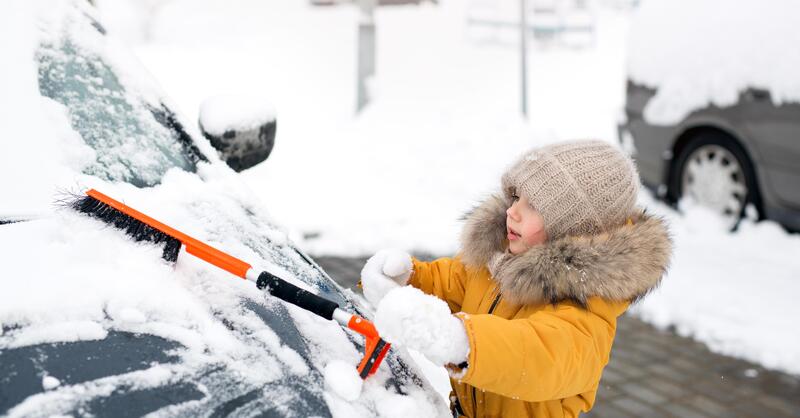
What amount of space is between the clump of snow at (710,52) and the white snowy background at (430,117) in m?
0.02

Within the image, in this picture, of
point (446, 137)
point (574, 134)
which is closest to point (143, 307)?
point (446, 137)

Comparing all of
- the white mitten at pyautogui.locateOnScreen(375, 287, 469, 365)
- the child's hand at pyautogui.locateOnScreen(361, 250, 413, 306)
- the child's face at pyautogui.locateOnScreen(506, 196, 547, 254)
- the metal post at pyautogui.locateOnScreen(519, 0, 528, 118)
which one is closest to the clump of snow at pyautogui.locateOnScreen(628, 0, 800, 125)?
the metal post at pyautogui.locateOnScreen(519, 0, 528, 118)

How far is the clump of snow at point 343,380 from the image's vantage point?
1310 mm

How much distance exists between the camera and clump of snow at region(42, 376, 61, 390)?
1119 millimetres

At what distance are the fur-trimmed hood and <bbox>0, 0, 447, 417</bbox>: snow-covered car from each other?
0.32 meters

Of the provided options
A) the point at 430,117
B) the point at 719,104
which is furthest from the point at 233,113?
the point at 430,117

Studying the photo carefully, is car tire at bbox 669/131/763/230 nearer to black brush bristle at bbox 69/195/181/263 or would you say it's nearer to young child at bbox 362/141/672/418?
young child at bbox 362/141/672/418

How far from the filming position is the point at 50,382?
1.13 meters

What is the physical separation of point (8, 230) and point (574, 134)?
28.7ft

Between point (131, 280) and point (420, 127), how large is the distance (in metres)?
7.88

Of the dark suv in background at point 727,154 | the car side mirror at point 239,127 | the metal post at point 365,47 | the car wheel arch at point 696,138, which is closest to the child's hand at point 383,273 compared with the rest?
the car side mirror at point 239,127

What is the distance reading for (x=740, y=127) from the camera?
529 cm

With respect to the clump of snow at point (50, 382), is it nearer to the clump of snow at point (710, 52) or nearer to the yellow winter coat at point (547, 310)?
the yellow winter coat at point (547, 310)

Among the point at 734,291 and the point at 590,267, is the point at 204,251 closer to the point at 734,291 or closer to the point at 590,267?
the point at 590,267
